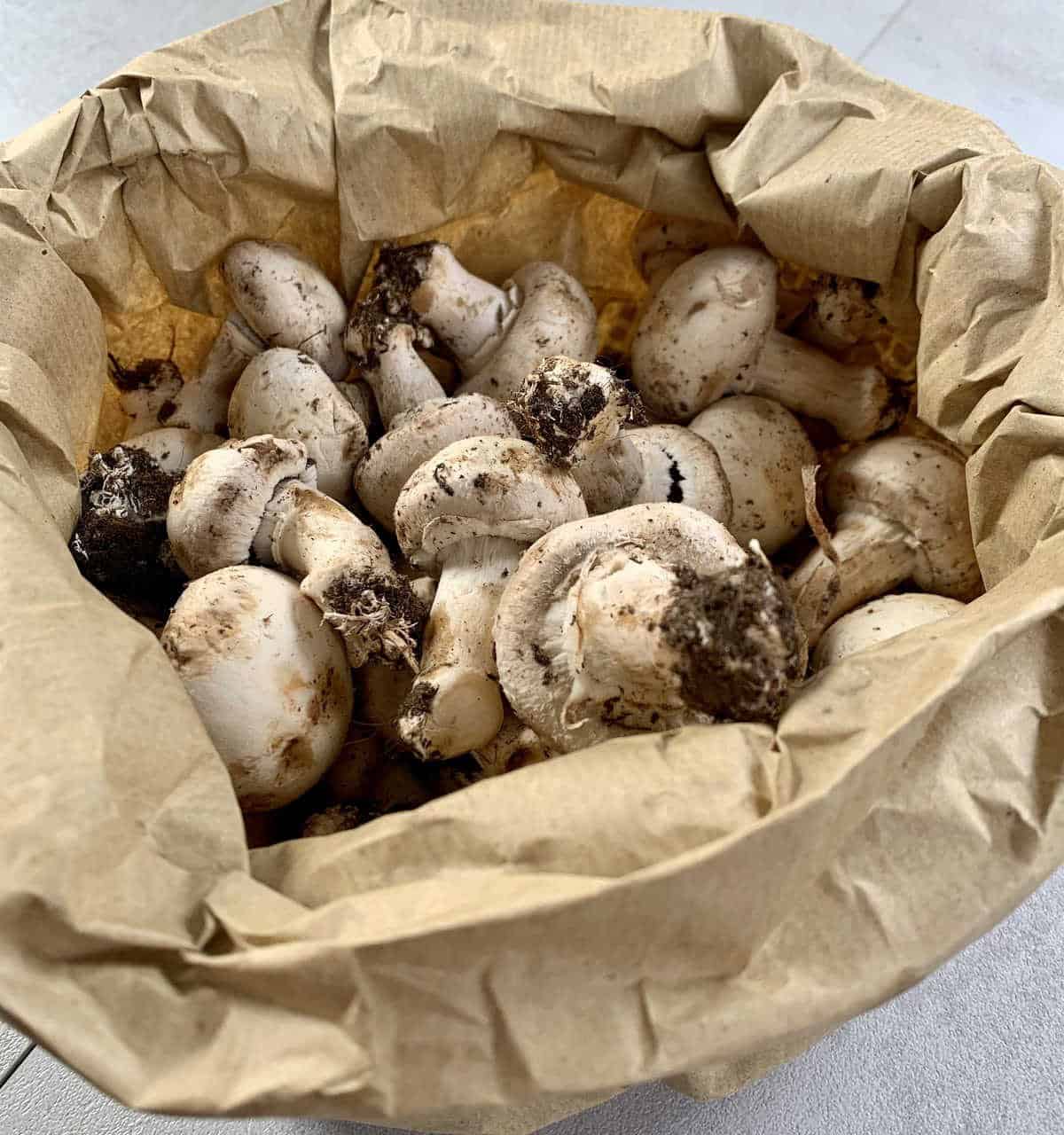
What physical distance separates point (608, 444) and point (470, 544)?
0.20m

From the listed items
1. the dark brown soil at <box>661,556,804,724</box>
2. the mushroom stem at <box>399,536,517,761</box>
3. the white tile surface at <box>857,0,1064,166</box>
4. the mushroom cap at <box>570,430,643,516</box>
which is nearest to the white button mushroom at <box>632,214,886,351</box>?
the mushroom cap at <box>570,430,643,516</box>

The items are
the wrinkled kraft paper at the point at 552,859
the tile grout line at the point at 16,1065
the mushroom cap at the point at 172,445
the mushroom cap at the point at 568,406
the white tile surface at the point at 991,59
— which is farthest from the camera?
the white tile surface at the point at 991,59

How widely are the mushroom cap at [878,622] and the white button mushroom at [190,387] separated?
0.89 meters

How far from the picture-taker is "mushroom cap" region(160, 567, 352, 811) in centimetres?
101

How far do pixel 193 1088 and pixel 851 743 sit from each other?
1.67 ft

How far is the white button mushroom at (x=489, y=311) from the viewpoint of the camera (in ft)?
4.54

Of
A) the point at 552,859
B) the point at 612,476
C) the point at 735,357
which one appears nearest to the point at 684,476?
the point at 612,476

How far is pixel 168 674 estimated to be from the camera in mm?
838

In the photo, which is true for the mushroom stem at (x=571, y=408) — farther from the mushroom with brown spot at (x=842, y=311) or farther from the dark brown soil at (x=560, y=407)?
the mushroom with brown spot at (x=842, y=311)

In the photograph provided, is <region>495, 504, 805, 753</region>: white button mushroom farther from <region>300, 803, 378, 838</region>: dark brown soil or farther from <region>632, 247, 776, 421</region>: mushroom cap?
<region>632, 247, 776, 421</region>: mushroom cap

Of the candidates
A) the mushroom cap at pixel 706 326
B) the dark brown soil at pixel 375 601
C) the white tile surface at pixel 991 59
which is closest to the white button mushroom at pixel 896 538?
the mushroom cap at pixel 706 326

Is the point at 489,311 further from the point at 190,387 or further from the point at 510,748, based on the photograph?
the point at 510,748

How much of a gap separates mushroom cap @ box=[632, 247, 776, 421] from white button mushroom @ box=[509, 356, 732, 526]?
0.26 feet

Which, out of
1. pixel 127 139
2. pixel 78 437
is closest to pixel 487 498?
pixel 78 437
